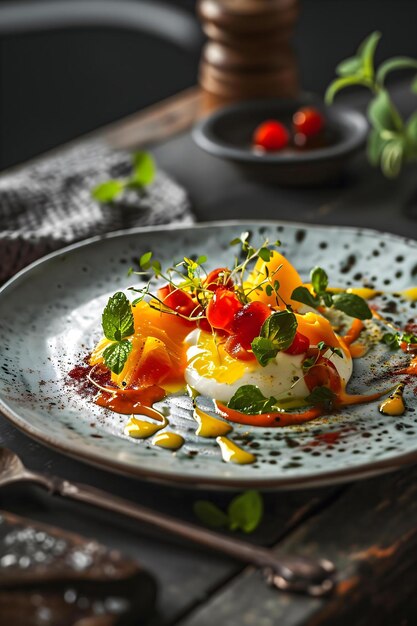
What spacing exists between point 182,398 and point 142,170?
1.01m

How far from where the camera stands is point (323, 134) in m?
2.41

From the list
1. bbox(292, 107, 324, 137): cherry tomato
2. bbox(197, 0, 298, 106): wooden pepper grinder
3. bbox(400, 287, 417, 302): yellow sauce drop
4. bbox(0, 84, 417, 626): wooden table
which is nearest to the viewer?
bbox(0, 84, 417, 626): wooden table

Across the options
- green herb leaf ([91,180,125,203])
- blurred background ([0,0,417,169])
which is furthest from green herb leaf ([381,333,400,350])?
blurred background ([0,0,417,169])

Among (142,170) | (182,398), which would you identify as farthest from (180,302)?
(142,170)

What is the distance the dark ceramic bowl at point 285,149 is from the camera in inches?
86.5

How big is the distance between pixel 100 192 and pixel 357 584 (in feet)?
4.16

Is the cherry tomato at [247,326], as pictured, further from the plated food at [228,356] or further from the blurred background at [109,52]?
the blurred background at [109,52]

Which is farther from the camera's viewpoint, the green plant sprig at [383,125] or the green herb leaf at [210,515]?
the green plant sprig at [383,125]

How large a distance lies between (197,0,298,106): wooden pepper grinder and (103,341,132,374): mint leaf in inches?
54.4

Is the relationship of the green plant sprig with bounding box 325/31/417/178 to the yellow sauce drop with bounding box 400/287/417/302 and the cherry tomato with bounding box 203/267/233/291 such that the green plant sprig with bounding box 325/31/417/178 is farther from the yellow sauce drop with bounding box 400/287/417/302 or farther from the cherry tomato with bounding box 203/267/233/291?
the cherry tomato with bounding box 203/267/233/291

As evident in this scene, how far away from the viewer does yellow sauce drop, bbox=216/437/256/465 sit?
3.94 feet

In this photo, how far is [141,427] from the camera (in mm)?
1283

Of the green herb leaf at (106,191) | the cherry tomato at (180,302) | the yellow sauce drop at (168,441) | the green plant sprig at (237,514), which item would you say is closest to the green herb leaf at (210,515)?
the green plant sprig at (237,514)

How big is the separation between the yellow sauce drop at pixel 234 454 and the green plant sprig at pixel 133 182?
1.03m
